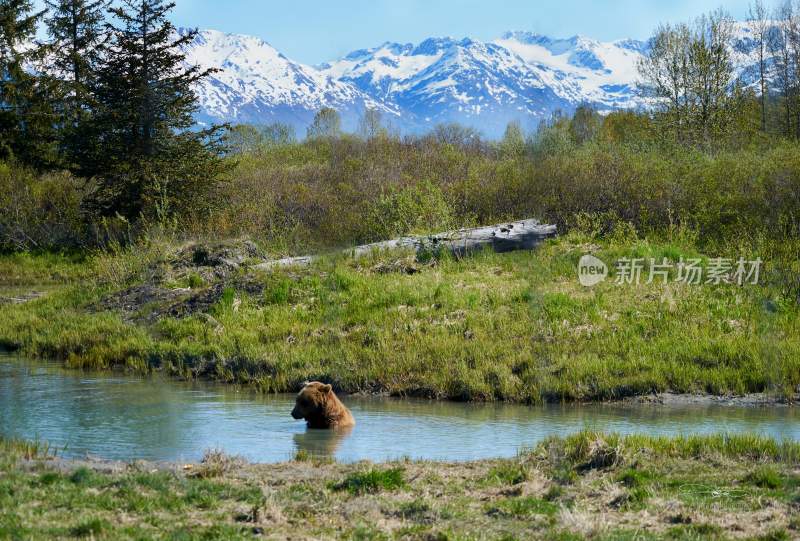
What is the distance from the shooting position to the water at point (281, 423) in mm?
11000

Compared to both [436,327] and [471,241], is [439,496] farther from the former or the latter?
[471,241]

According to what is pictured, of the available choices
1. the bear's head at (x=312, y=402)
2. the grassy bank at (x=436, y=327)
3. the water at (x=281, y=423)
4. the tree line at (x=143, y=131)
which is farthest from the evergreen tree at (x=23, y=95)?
the bear's head at (x=312, y=402)

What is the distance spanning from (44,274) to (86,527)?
2814 cm

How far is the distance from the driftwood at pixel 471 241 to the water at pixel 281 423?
8279mm

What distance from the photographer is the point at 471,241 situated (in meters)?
23.8

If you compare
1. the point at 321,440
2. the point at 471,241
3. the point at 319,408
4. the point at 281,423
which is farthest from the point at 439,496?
the point at 471,241

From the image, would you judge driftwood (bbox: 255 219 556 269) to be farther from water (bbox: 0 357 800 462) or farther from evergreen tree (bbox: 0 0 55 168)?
evergreen tree (bbox: 0 0 55 168)

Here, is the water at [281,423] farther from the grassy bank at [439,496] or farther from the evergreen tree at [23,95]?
the evergreen tree at [23,95]

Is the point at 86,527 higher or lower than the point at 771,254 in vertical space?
lower

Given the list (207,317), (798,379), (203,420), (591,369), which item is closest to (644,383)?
(591,369)

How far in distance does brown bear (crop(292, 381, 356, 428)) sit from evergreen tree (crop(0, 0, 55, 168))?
108 feet

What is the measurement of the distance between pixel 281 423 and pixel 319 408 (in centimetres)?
93

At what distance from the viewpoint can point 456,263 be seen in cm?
2225

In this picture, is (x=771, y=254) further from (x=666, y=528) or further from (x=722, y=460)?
(x=666, y=528)
